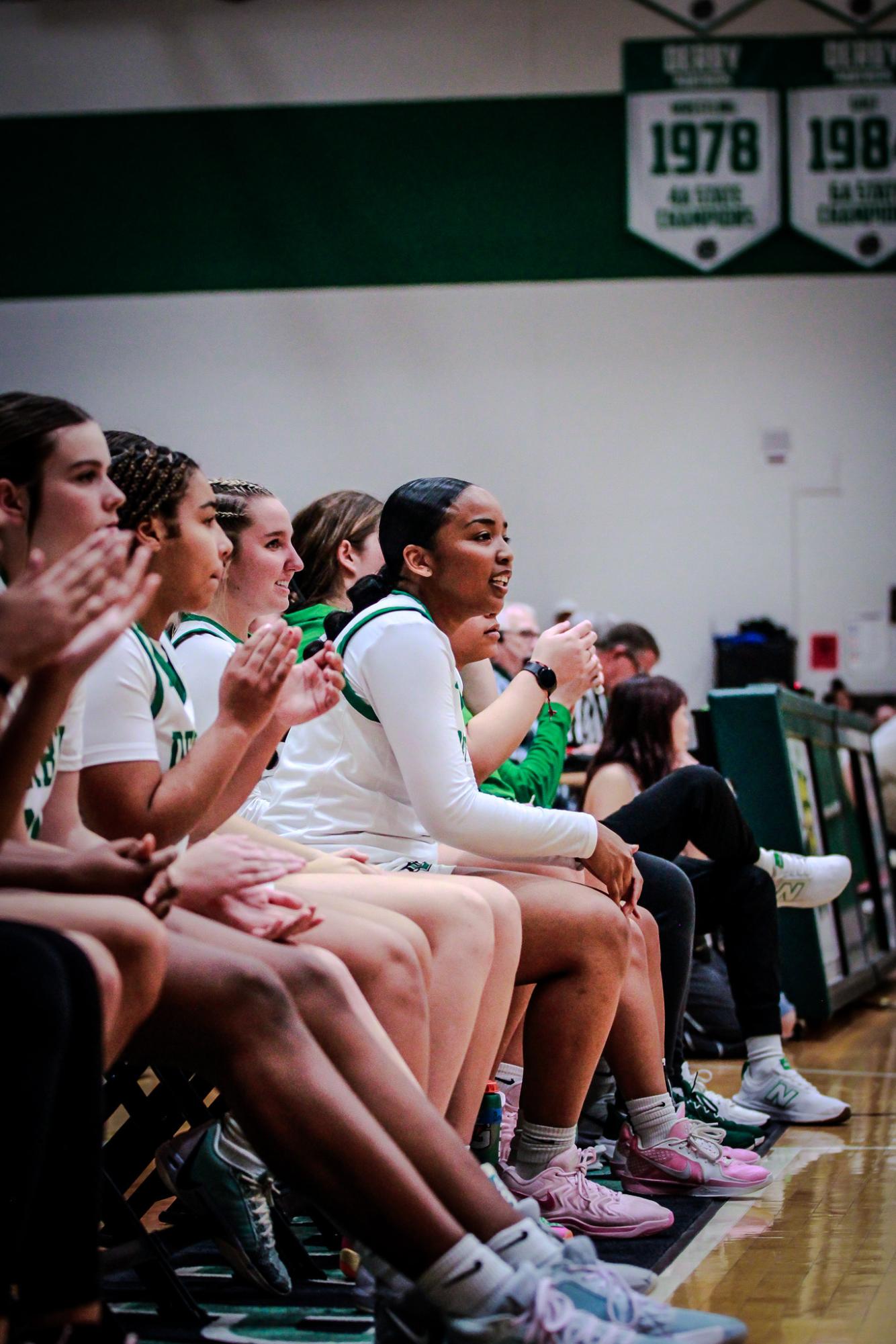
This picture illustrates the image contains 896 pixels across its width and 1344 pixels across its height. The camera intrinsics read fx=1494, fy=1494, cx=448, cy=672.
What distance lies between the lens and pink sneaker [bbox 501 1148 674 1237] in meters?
2.34

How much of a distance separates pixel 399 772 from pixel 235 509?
601mm

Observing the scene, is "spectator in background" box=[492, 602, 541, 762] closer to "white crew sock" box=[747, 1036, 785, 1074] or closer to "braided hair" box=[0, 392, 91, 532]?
"white crew sock" box=[747, 1036, 785, 1074]

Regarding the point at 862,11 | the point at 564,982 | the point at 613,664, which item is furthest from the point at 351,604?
the point at 862,11

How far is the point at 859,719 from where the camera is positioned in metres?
5.62

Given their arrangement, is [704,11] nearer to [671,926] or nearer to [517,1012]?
[671,926]

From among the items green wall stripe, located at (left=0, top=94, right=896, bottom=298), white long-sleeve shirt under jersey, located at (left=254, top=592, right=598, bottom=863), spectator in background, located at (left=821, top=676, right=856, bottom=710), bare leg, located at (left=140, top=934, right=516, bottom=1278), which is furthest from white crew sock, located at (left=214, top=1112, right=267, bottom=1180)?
green wall stripe, located at (left=0, top=94, right=896, bottom=298)

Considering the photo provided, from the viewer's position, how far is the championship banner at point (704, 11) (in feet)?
30.6

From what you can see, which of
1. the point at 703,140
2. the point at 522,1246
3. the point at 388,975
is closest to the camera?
the point at 522,1246

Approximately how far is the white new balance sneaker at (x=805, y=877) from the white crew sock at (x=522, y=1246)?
2087mm

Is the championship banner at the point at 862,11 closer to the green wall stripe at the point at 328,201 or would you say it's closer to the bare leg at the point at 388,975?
the green wall stripe at the point at 328,201

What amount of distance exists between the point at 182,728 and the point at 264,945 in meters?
0.39

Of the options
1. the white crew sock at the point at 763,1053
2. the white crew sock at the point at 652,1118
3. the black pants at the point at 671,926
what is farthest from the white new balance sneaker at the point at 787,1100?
the white crew sock at the point at 652,1118

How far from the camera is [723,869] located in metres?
3.49

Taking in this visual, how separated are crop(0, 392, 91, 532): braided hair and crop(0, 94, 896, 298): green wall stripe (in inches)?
325
